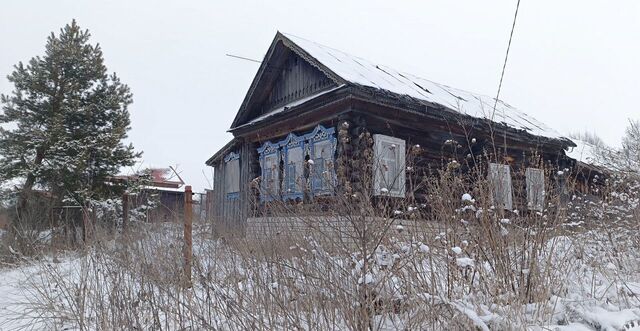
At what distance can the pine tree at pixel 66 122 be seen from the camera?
15.0m

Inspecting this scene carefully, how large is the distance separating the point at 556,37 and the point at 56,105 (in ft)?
54.4

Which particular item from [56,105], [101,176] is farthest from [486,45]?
[56,105]

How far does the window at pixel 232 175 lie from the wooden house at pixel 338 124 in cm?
3

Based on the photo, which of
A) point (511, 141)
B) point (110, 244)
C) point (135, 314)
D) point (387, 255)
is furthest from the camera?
point (511, 141)

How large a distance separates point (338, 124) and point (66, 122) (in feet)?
36.1

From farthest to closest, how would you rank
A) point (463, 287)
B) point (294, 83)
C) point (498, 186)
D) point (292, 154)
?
point (294, 83), point (292, 154), point (498, 186), point (463, 287)

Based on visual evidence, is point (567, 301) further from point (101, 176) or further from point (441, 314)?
point (101, 176)

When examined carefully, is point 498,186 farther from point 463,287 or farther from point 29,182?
point 29,182

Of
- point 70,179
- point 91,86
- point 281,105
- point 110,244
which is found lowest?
point 110,244

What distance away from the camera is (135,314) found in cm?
343

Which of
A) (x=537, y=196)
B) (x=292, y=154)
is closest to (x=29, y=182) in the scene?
(x=292, y=154)

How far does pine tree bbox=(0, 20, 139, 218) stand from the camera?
1501 cm

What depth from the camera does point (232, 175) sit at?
14.4 metres

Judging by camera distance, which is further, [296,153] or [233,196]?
[233,196]
